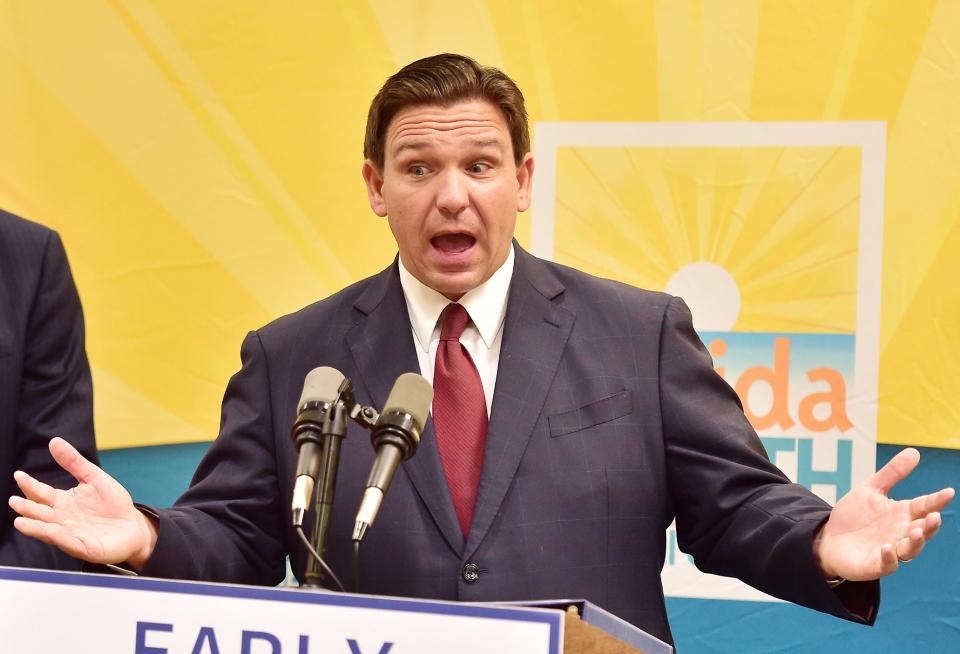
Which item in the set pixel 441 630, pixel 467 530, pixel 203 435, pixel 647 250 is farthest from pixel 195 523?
pixel 647 250

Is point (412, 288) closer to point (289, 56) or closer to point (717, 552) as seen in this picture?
point (717, 552)

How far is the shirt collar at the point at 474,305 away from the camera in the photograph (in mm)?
2189

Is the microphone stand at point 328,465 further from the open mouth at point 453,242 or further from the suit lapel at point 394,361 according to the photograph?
the open mouth at point 453,242

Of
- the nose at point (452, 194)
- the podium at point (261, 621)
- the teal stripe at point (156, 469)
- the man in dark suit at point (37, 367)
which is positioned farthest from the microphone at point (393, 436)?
the teal stripe at point (156, 469)

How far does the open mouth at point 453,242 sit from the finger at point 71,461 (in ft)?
2.49

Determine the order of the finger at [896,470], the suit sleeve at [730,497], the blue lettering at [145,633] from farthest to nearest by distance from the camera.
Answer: the suit sleeve at [730,497] < the finger at [896,470] < the blue lettering at [145,633]

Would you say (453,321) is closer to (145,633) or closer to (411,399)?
(411,399)

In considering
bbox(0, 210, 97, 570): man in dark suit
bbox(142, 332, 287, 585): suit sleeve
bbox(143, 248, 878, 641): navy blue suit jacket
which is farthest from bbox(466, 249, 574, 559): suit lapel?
bbox(0, 210, 97, 570): man in dark suit

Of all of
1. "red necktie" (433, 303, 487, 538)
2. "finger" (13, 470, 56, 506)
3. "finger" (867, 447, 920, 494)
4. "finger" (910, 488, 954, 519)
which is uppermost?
"red necktie" (433, 303, 487, 538)

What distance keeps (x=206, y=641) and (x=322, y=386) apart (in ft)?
1.10

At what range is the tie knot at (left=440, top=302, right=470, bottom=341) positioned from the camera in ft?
7.12

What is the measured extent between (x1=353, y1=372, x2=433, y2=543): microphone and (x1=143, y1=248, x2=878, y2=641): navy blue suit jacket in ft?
1.91

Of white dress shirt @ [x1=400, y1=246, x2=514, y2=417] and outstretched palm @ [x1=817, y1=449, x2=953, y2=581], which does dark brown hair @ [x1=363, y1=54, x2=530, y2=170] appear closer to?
white dress shirt @ [x1=400, y1=246, x2=514, y2=417]

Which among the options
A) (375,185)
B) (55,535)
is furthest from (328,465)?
(375,185)
